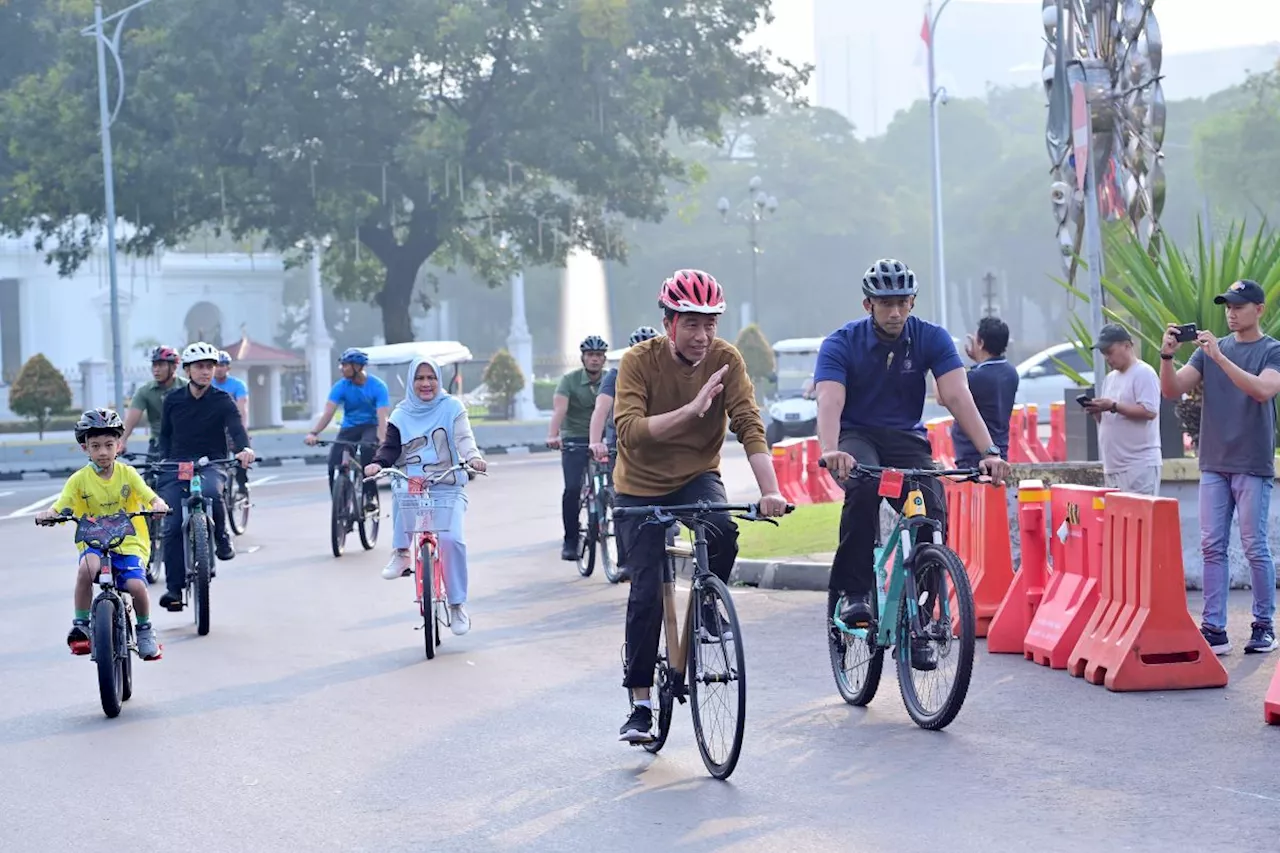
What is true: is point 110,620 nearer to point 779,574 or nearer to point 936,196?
point 779,574

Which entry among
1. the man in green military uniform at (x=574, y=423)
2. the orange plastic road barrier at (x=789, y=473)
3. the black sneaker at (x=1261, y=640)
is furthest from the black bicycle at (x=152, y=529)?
the orange plastic road barrier at (x=789, y=473)

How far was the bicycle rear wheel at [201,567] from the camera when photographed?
11797 millimetres

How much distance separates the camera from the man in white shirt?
11.2 metres

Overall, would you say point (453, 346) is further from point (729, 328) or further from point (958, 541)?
point (729, 328)

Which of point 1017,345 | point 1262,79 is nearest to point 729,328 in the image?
point 1017,345

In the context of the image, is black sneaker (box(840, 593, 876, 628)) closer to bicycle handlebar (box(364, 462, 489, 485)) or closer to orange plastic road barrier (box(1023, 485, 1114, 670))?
orange plastic road barrier (box(1023, 485, 1114, 670))

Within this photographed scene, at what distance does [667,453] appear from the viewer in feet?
24.2

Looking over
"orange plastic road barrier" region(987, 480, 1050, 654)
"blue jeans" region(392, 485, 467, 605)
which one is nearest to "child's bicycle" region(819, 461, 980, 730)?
"orange plastic road barrier" region(987, 480, 1050, 654)

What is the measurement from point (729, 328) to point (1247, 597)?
8725 cm

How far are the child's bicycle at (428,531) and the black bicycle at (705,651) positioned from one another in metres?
3.41

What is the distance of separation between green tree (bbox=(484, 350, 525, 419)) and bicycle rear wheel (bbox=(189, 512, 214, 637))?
3750 centimetres

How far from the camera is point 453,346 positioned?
38.6 m

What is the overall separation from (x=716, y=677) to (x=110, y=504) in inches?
147

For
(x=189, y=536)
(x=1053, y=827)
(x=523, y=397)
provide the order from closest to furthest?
(x=1053, y=827) → (x=189, y=536) → (x=523, y=397)
